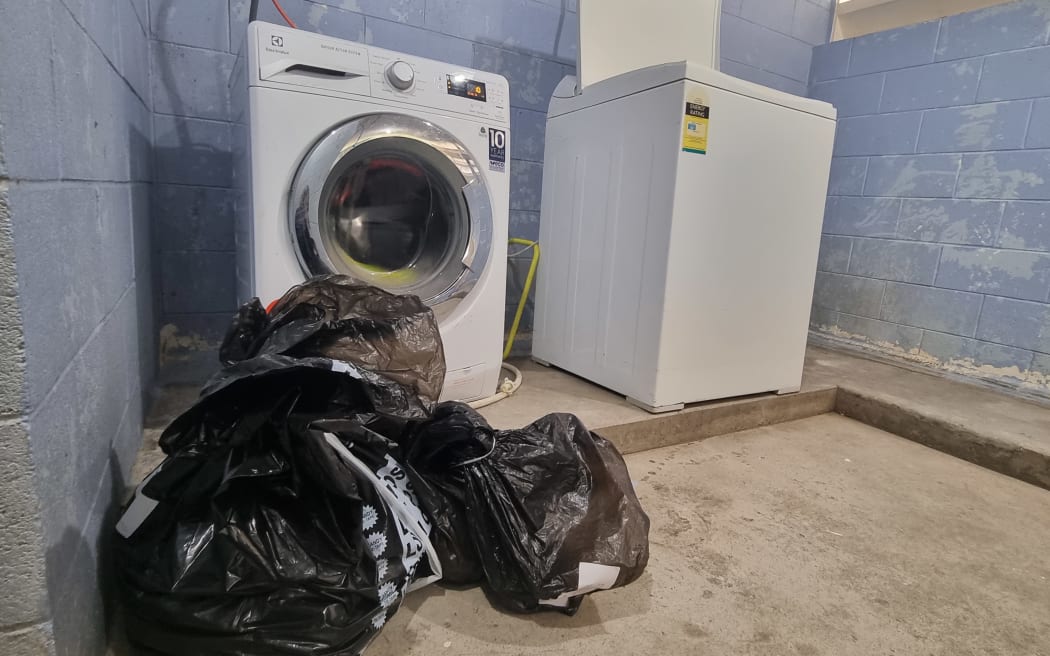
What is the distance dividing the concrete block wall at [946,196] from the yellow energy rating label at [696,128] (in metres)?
1.68

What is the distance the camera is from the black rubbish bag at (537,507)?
37.6 inches

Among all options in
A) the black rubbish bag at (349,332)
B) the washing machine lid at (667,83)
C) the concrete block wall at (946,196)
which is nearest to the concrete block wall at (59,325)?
the black rubbish bag at (349,332)

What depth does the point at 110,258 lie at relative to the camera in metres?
0.99

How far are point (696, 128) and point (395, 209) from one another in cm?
89

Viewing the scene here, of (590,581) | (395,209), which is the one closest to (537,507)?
(590,581)

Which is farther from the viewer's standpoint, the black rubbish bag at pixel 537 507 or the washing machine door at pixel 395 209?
the washing machine door at pixel 395 209

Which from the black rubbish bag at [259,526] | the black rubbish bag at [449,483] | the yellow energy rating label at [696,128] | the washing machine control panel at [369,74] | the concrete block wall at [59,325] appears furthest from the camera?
the yellow energy rating label at [696,128]

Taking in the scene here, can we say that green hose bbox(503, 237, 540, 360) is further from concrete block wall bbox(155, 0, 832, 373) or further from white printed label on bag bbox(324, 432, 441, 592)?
white printed label on bag bbox(324, 432, 441, 592)

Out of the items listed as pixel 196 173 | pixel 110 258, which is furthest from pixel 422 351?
pixel 196 173

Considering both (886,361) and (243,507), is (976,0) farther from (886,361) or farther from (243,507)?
(243,507)

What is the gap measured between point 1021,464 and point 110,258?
249 cm

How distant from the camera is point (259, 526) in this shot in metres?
0.80

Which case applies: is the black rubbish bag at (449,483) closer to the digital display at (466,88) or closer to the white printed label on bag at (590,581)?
the white printed label on bag at (590,581)

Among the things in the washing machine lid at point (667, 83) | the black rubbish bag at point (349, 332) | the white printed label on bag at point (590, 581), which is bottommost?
the white printed label on bag at point (590, 581)
